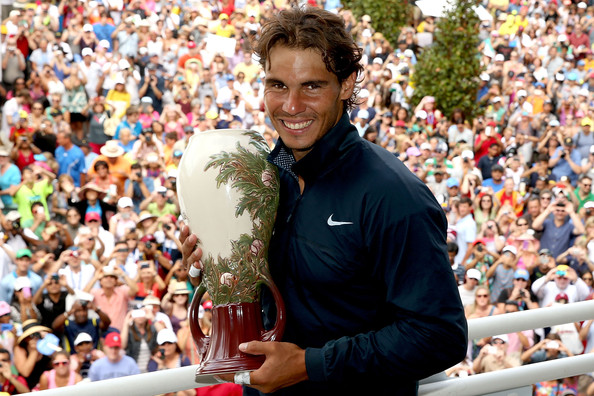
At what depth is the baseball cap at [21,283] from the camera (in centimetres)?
804

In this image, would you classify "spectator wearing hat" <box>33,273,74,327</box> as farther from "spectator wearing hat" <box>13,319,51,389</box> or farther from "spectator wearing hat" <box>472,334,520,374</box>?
"spectator wearing hat" <box>472,334,520,374</box>

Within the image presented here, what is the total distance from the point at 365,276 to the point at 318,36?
467 millimetres

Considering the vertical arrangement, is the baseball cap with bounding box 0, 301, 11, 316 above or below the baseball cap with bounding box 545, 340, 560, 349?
above

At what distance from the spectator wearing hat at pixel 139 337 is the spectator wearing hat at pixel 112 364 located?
323 mm

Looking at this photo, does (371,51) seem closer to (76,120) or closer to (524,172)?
(524,172)

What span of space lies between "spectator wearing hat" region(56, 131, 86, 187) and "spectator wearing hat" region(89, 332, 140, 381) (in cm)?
413

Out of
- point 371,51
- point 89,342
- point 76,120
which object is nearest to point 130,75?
point 76,120

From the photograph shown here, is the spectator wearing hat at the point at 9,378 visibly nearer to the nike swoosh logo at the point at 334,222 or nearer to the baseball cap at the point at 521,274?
the baseball cap at the point at 521,274

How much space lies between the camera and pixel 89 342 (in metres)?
7.48

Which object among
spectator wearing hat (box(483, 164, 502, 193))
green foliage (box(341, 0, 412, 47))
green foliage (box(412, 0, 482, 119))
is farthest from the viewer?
green foliage (box(341, 0, 412, 47))

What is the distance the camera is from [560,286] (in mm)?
8961

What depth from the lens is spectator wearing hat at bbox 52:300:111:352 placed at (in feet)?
25.5

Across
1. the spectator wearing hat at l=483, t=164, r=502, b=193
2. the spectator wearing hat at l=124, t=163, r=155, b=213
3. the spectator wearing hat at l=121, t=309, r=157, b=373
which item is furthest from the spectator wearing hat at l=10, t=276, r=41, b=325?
the spectator wearing hat at l=483, t=164, r=502, b=193

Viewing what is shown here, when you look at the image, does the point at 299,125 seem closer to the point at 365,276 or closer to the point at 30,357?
the point at 365,276
